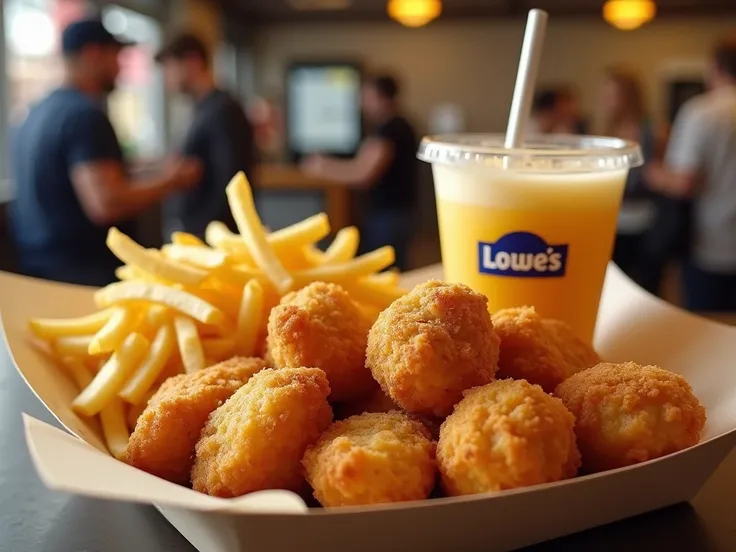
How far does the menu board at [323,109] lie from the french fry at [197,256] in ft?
34.7

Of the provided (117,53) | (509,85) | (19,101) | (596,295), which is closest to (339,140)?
(509,85)

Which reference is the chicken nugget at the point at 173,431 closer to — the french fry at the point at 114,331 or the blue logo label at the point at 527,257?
the french fry at the point at 114,331

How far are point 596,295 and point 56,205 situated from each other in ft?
8.60

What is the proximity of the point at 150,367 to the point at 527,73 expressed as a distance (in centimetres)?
77

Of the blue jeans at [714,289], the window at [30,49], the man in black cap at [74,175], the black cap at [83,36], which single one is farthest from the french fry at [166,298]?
the window at [30,49]

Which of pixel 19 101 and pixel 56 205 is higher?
pixel 19 101

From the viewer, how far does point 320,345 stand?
0.94 m

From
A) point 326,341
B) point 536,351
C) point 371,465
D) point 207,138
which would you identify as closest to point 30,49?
point 207,138

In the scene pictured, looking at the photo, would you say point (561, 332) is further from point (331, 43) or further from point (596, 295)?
point (331, 43)

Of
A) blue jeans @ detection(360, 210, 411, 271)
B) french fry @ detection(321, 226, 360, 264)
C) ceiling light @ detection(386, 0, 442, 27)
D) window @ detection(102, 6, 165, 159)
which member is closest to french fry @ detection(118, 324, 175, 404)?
french fry @ detection(321, 226, 360, 264)

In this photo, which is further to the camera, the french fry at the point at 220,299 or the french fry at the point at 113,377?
the french fry at the point at 220,299

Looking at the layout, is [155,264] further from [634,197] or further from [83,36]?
[634,197]

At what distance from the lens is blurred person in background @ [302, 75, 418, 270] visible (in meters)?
5.52

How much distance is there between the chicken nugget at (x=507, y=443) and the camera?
0.72 meters
